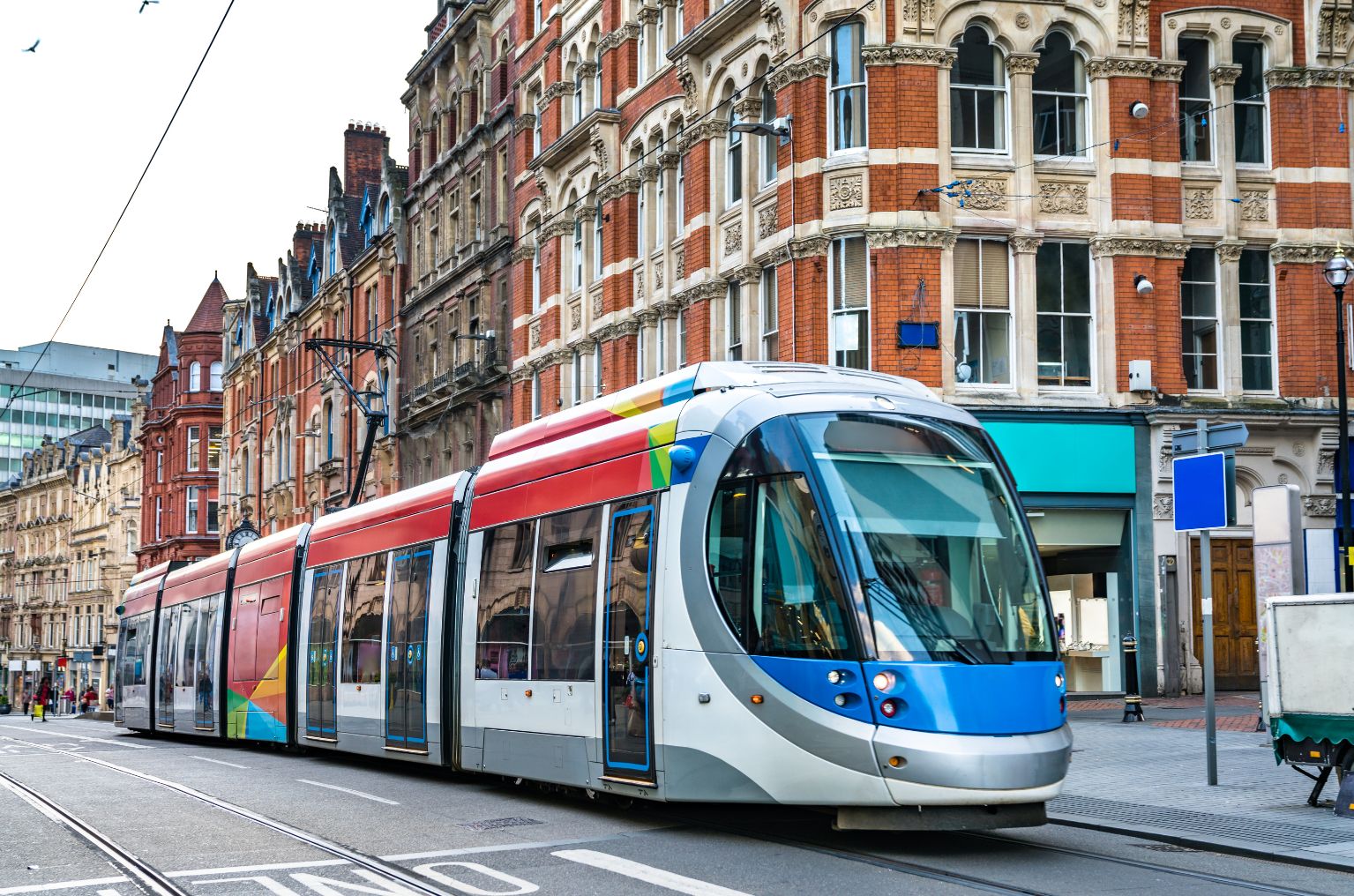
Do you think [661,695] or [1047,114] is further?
[1047,114]

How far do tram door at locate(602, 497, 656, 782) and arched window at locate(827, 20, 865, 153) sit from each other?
15999mm

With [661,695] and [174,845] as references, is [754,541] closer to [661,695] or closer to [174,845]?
[661,695]

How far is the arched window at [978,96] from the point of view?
91.1 feet

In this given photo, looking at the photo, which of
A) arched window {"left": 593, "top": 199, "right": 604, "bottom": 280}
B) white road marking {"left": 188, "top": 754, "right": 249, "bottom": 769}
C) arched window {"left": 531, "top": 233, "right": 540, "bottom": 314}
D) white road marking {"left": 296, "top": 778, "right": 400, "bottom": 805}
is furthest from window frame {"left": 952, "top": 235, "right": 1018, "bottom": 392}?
arched window {"left": 531, "top": 233, "right": 540, "bottom": 314}

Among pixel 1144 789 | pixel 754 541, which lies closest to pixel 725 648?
pixel 754 541

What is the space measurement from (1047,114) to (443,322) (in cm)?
2464

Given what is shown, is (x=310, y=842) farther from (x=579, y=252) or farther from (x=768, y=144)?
→ (x=579, y=252)

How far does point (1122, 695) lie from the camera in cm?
2753

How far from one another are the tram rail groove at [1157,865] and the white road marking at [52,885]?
19.0 ft

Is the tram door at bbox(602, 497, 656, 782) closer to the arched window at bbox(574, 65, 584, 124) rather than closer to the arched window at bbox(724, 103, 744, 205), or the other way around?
the arched window at bbox(724, 103, 744, 205)

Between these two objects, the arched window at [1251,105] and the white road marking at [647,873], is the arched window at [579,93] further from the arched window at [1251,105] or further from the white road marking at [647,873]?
the white road marking at [647,873]

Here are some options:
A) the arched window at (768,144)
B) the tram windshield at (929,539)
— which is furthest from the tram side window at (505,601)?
the arched window at (768,144)

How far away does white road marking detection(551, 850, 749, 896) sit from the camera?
914 centimetres

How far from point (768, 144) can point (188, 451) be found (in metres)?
57.0
